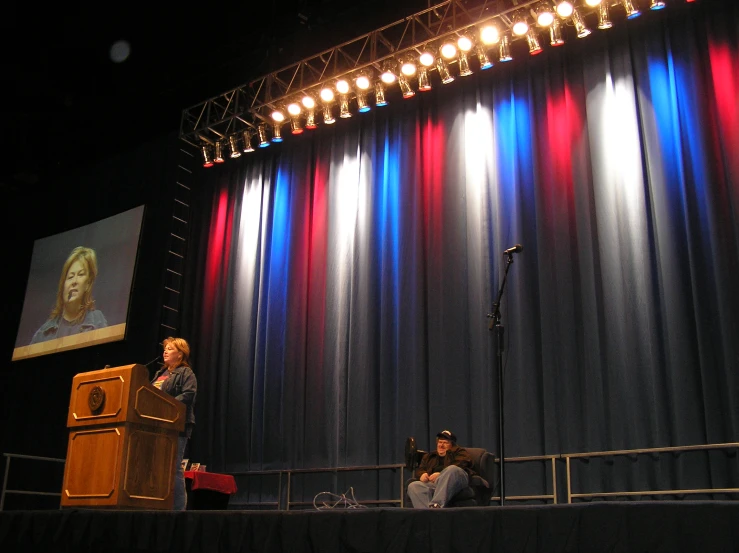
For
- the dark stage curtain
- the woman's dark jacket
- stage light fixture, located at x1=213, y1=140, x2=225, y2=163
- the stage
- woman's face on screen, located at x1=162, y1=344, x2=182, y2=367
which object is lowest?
the stage

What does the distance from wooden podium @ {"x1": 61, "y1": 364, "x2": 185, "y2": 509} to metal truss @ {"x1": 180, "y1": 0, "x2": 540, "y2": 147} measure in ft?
11.7

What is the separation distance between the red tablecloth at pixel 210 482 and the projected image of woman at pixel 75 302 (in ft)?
9.58

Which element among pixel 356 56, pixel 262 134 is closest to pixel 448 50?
pixel 356 56

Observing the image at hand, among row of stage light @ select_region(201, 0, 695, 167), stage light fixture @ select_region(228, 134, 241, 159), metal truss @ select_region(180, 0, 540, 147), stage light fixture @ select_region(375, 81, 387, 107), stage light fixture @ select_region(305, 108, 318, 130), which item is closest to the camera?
row of stage light @ select_region(201, 0, 695, 167)

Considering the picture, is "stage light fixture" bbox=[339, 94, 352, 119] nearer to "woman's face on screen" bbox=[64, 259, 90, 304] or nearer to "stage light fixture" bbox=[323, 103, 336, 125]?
"stage light fixture" bbox=[323, 103, 336, 125]

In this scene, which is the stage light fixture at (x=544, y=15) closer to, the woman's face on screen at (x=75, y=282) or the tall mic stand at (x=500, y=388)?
the tall mic stand at (x=500, y=388)

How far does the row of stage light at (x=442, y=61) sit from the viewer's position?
5.63 m

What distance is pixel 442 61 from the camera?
6273 mm

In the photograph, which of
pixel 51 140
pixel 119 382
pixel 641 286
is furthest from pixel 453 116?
pixel 51 140

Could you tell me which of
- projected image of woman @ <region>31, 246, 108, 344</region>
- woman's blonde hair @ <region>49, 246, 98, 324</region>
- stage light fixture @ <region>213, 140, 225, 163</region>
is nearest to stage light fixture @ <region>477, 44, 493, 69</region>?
stage light fixture @ <region>213, 140, 225, 163</region>

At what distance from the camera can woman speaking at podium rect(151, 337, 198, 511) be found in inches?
169

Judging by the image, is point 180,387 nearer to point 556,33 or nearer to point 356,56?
point 556,33

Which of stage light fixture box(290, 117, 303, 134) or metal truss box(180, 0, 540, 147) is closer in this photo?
metal truss box(180, 0, 540, 147)

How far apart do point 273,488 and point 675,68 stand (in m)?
4.91
